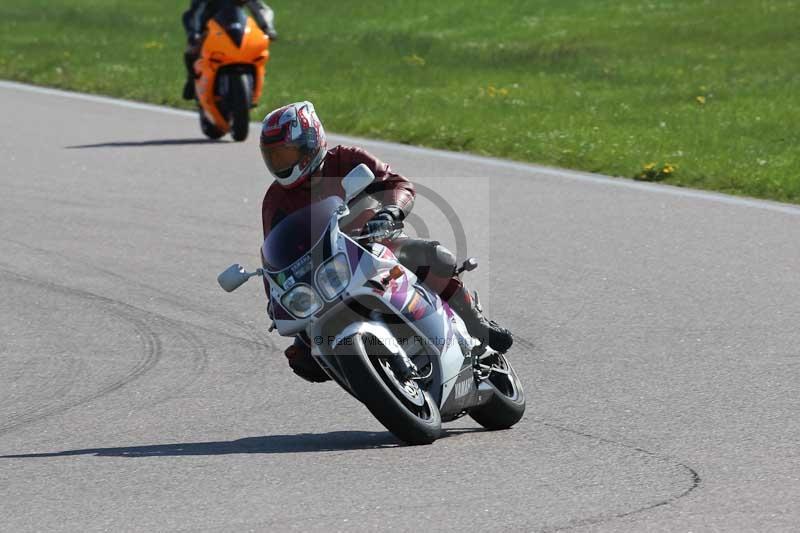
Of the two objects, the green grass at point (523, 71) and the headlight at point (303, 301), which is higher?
the headlight at point (303, 301)

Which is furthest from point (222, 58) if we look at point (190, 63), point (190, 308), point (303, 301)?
point (303, 301)

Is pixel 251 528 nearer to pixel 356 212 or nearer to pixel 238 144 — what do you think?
pixel 356 212

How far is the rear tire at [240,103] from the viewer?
53.4 feet

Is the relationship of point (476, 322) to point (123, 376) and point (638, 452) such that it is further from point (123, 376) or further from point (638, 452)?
point (123, 376)

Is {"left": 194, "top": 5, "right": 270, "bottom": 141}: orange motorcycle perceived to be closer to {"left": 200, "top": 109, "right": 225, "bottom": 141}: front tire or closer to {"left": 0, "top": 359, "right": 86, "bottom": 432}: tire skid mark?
{"left": 200, "top": 109, "right": 225, "bottom": 141}: front tire

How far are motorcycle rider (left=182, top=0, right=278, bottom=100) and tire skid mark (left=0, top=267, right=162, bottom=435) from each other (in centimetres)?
616

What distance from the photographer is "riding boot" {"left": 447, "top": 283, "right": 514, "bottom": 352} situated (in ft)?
24.4

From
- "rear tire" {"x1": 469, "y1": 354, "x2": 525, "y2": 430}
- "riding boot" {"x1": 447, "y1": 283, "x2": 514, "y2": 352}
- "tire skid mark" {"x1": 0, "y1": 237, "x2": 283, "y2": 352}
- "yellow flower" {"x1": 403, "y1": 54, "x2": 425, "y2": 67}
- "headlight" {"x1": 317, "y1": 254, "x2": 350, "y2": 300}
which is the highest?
"headlight" {"x1": 317, "y1": 254, "x2": 350, "y2": 300}

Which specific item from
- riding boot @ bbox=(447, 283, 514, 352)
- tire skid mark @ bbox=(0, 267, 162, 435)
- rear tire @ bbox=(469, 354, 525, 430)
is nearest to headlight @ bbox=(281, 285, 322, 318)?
riding boot @ bbox=(447, 283, 514, 352)

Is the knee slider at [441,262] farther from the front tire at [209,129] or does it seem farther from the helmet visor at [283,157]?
the front tire at [209,129]

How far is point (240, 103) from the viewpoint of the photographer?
16.3 m

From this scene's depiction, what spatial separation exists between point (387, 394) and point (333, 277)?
19.7 inches

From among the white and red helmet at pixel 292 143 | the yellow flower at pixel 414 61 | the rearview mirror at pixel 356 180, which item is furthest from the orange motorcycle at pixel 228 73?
the rearview mirror at pixel 356 180

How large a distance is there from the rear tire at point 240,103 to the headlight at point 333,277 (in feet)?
32.2
